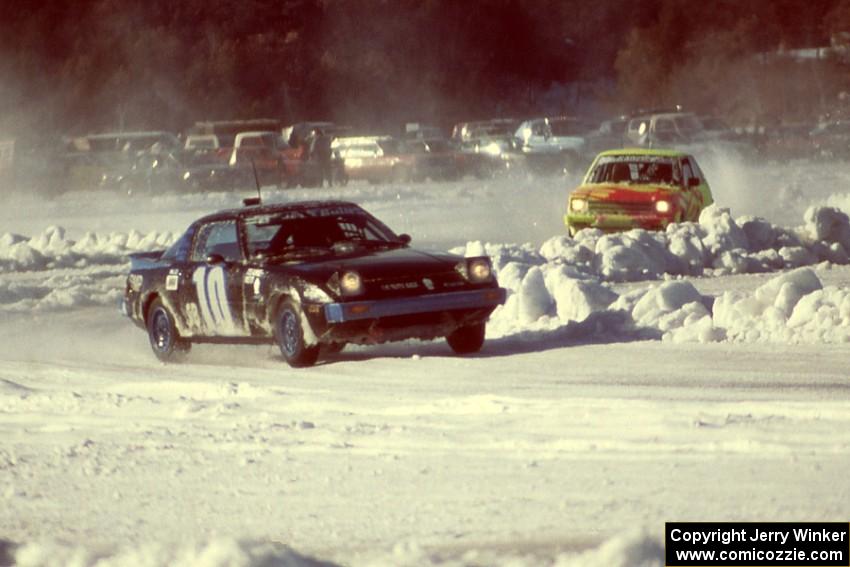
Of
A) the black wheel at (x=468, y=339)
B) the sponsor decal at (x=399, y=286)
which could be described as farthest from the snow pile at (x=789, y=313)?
the sponsor decal at (x=399, y=286)

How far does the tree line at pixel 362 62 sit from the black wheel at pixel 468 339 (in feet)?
197

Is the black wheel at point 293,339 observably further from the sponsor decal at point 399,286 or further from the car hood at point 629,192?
the car hood at point 629,192

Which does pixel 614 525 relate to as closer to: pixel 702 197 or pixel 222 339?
pixel 222 339

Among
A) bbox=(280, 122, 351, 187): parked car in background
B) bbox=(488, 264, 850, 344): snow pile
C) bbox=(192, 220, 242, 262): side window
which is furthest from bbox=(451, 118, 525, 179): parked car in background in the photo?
bbox=(192, 220, 242, 262): side window

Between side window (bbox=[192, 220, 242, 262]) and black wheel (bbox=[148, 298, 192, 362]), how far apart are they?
57cm

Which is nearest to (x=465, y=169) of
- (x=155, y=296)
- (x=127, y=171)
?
(x=127, y=171)

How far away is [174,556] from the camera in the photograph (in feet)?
21.8

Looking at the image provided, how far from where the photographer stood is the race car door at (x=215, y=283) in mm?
13070

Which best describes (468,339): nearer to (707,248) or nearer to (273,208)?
(273,208)

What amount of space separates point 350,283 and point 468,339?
127cm

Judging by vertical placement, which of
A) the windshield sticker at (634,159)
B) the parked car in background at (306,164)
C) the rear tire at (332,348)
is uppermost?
the parked car in background at (306,164)

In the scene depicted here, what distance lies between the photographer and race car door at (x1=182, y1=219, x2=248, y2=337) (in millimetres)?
13070

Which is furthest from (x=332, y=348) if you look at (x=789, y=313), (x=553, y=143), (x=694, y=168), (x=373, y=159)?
(x=553, y=143)

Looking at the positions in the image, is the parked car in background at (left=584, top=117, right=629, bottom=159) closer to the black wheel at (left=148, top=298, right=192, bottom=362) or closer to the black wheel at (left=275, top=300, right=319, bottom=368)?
the black wheel at (left=148, top=298, right=192, bottom=362)
